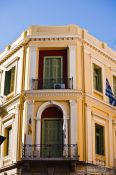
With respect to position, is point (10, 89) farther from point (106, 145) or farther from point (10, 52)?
point (106, 145)

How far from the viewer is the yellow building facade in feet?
66.6

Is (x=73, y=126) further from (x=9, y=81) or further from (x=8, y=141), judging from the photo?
(x=9, y=81)

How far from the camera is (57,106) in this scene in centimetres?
2130

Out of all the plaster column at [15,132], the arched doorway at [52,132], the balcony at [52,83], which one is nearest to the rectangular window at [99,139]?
the arched doorway at [52,132]

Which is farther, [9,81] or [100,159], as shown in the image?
[9,81]

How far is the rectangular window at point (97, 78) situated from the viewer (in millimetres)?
23422

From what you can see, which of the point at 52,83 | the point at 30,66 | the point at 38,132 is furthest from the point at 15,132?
the point at 30,66

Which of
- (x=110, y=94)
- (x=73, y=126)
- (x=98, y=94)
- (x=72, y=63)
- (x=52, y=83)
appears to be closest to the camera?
(x=73, y=126)

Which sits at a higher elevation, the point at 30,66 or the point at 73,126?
the point at 30,66

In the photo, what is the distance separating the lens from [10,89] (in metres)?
23.7

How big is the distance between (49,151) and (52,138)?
2.56 ft

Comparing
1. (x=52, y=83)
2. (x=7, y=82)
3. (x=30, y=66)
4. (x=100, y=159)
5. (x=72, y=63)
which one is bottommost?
(x=100, y=159)

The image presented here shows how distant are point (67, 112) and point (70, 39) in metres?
4.52

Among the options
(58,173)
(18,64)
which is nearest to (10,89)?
(18,64)
